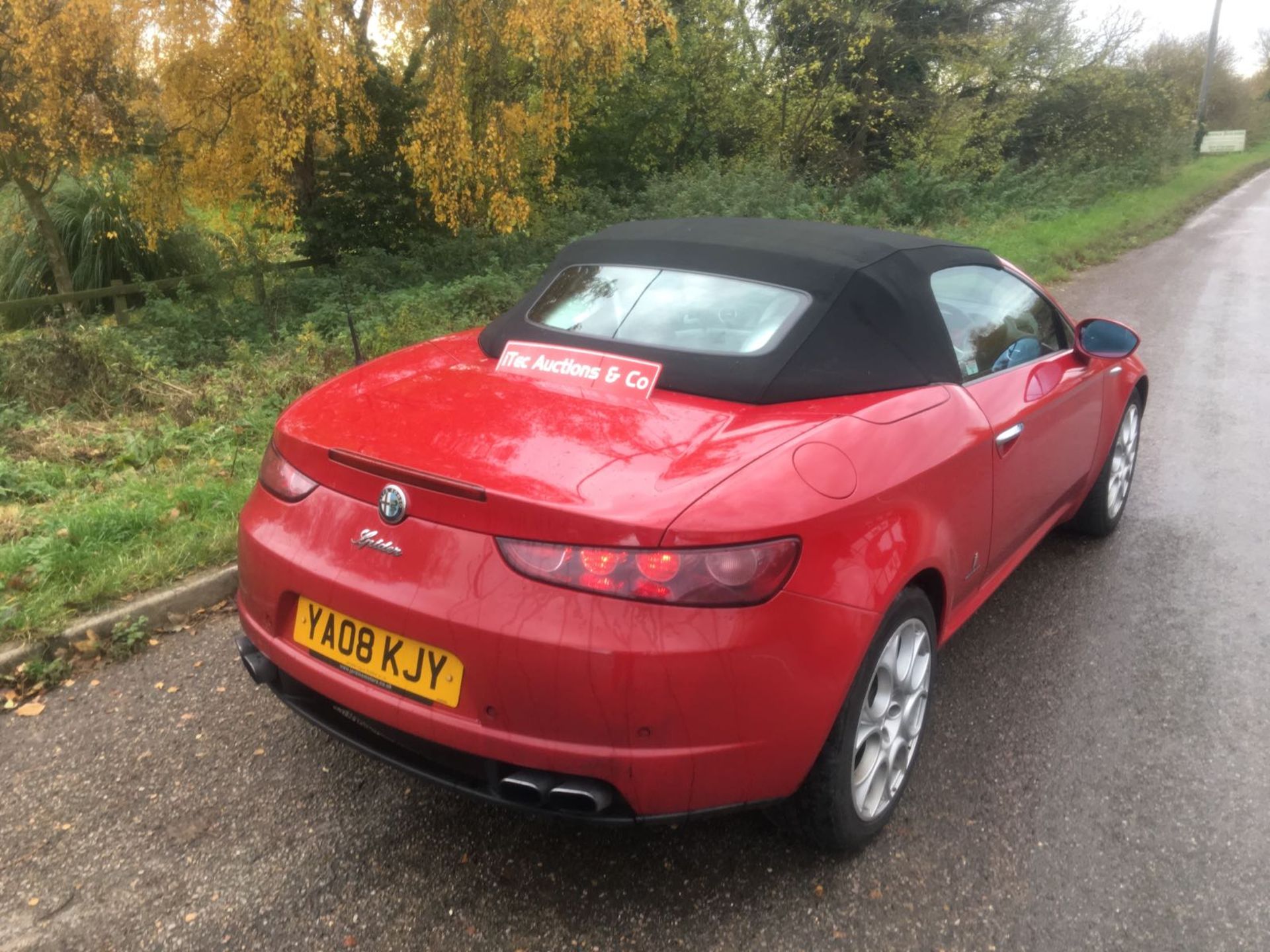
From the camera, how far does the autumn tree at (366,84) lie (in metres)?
9.64

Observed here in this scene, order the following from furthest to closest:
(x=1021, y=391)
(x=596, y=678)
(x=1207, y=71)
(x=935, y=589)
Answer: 1. (x=1207, y=71)
2. (x=1021, y=391)
3. (x=935, y=589)
4. (x=596, y=678)

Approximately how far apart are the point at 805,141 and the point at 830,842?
66.1 ft

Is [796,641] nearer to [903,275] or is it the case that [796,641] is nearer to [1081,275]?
[903,275]

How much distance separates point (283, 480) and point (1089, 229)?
52.6ft

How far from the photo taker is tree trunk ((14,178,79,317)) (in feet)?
37.7

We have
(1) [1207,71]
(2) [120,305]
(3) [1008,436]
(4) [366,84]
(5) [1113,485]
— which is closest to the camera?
(3) [1008,436]

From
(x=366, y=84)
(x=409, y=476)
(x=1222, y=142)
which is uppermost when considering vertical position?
(x=366, y=84)

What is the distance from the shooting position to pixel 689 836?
98.6 inches

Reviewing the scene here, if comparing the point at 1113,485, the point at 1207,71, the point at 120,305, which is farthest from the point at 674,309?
the point at 1207,71

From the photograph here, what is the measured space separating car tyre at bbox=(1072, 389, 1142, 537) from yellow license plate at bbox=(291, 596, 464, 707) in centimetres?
321

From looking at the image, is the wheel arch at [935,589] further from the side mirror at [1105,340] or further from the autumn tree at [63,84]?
the autumn tree at [63,84]

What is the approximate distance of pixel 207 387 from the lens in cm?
674

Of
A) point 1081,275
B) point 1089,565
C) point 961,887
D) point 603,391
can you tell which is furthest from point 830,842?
point 1081,275

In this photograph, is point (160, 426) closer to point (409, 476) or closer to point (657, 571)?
point (409, 476)
